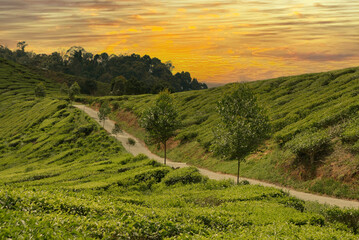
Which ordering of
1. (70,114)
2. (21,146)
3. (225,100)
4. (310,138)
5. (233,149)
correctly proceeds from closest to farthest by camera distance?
(233,149) < (310,138) < (225,100) < (21,146) < (70,114)

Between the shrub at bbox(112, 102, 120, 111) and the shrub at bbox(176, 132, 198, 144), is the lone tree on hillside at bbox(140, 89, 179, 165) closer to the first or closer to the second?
the shrub at bbox(176, 132, 198, 144)

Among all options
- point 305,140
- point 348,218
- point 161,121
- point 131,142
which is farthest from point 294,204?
point 131,142

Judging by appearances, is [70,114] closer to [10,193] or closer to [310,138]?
[310,138]

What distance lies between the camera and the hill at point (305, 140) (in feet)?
104

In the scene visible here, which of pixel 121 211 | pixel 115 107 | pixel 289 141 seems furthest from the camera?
pixel 115 107

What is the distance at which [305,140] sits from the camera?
3625 centimetres

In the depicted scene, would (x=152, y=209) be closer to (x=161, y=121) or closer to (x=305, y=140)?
(x=305, y=140)

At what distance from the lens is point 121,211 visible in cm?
A: 1467

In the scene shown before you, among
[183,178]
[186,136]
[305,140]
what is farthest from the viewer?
[186,136]

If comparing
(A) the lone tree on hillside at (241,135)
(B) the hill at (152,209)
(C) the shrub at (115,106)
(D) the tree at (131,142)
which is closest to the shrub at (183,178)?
(B) the hill at (152,209)

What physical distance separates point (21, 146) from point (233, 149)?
6545 centimetres

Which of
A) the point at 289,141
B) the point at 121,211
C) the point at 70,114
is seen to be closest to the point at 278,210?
the point at 121,211

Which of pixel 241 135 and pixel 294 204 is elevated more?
pixel 241 135

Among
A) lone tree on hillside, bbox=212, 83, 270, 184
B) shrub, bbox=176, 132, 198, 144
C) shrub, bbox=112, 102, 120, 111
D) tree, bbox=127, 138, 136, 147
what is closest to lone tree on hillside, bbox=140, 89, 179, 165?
shrub, bbox=176, 132, 198, 144
